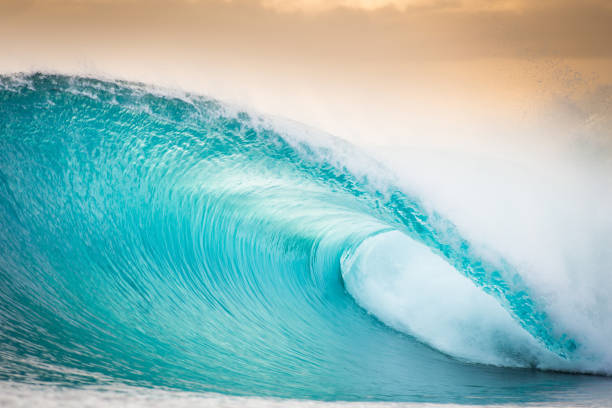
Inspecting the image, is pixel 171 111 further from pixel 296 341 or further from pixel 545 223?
pixel 545 223

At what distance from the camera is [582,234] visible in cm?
335

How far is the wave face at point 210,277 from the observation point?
6.86 feet

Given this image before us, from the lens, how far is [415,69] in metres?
19.7

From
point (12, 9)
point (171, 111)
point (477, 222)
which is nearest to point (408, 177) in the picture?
point (477, 222)

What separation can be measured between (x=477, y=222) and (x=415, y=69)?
59.1 feet

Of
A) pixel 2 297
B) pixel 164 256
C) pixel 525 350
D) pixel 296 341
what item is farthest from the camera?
pixel 164 256

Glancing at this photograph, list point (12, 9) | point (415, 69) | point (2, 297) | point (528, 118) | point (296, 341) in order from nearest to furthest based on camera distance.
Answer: point (2, 297)
point (296, 341)
point (528, 118)
point (12, 9)
point (415, 69)

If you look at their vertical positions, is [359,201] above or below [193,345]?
above

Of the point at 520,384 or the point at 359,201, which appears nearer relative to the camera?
the point at 520,384

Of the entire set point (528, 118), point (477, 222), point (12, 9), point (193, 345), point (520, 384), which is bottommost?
point (193, 345)

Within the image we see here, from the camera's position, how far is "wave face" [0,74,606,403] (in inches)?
82.3

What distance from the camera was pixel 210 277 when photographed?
144 inches

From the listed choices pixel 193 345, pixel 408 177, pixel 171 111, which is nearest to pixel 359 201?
pixel 408 177

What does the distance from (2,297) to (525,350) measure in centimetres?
301
